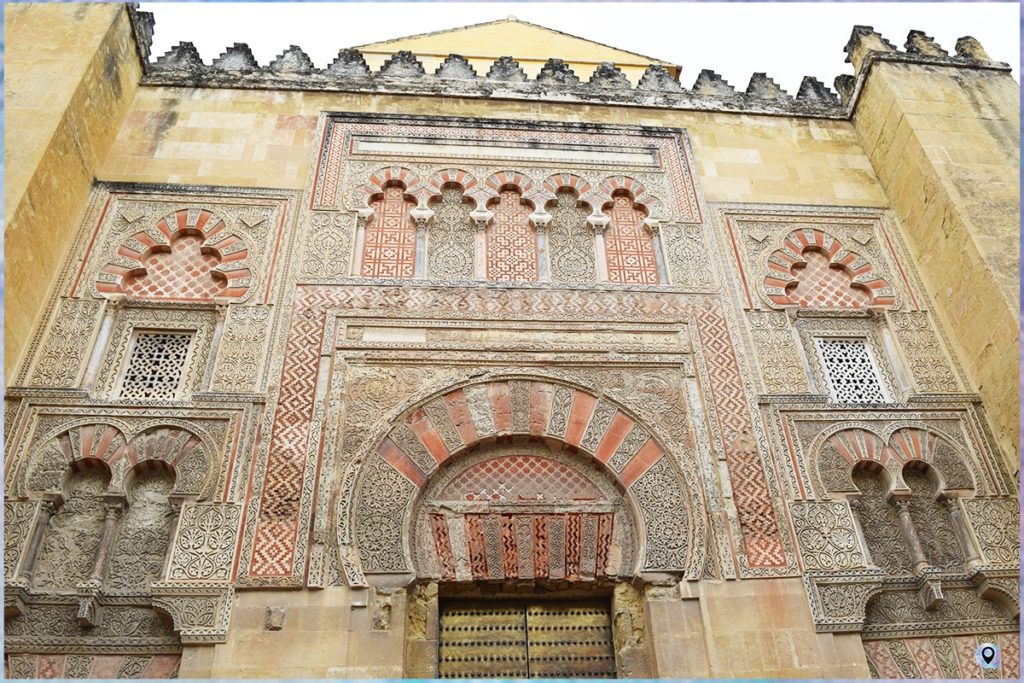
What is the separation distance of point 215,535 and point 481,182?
3126mm

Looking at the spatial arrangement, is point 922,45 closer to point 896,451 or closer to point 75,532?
point 896,451

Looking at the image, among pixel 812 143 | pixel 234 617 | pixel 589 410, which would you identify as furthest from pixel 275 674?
pixel 812 143

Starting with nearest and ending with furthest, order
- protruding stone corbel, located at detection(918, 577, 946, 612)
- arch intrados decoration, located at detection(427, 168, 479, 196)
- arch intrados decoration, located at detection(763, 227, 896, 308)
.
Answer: protruding stone corbel, located at detection(918, 577, 946, 612), arch intrados decoration, located at detection(763, 227, 896, 308), arch intrados decoration, located at detection(427, 168, 479, 196)

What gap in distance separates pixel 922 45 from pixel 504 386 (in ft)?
15.5

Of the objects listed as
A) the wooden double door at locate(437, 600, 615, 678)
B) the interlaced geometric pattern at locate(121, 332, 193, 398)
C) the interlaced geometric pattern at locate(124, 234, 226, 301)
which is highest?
the interlaced geometric pattern at locate(124, 234, 226, 301)

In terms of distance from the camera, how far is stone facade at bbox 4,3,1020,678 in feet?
13.6

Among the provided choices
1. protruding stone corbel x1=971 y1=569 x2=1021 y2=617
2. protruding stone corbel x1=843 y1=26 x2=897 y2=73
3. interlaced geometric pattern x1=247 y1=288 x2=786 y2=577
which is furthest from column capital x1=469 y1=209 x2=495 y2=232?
protruding stone corbel x1=971 y1=569 x2=1021 y2=617

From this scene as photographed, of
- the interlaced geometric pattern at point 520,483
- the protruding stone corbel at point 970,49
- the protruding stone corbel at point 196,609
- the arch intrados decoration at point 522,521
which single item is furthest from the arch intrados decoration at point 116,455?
the protruding stone corbel at point 970,49

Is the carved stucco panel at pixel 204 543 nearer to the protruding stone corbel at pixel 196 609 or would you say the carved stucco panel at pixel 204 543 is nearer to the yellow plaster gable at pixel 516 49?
the protruding stone corbel at pixel 196 609

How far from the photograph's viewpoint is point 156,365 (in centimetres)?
499

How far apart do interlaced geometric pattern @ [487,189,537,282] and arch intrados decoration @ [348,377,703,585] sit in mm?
936

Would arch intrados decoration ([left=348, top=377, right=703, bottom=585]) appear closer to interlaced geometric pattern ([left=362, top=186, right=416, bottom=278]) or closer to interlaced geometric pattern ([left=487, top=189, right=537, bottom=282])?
interlaced geometric pattern ([left=487, top=189, right=537, bottom=282])

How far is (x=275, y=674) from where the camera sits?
12.6ft

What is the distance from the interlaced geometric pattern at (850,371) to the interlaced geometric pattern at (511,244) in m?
1.99
